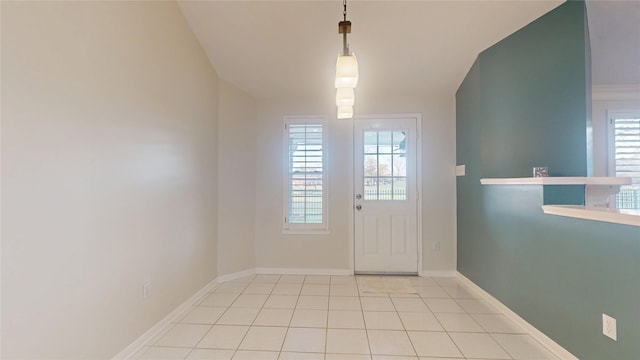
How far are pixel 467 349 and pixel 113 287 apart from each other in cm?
242

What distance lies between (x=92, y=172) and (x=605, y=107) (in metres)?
5.22

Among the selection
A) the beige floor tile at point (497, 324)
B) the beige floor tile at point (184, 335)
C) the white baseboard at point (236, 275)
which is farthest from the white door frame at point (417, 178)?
the beige floor tile at point (184, 335)

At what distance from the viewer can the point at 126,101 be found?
1966mm

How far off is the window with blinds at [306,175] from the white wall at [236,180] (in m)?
0.46

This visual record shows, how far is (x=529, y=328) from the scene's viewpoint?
89.0 inches

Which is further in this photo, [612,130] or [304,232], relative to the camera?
[304,232]

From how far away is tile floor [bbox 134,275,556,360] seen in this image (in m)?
2.01

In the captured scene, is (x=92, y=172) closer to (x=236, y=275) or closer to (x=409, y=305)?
(x=236, y=275)

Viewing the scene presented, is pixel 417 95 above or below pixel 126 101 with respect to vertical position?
above

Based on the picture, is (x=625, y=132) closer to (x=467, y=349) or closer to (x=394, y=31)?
(x=394, y=31)

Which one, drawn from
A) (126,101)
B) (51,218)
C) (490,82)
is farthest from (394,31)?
(51,218)

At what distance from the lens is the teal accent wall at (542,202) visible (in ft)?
5.36

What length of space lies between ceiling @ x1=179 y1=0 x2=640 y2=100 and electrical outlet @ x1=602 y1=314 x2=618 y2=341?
7.80 ft

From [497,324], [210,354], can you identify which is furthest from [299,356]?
[497,324]
